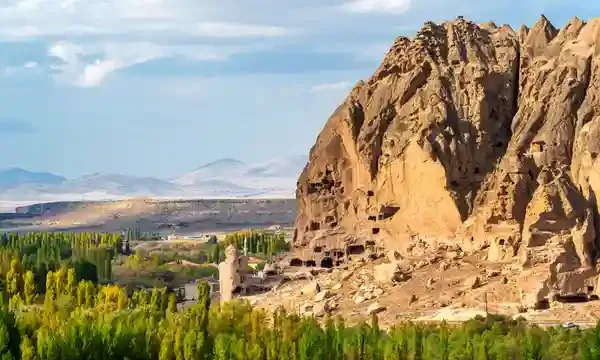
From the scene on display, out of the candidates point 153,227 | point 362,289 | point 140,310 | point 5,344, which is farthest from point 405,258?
point 153,227

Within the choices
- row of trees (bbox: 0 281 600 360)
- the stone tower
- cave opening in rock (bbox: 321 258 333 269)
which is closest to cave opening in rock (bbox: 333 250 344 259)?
cave opening in rock (bbox: 321 258 333 269)

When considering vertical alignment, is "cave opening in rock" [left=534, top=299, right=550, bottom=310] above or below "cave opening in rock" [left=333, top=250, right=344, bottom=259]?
below

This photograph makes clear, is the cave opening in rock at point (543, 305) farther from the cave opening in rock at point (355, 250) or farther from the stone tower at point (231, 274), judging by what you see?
the stone tower at point (231, 274)

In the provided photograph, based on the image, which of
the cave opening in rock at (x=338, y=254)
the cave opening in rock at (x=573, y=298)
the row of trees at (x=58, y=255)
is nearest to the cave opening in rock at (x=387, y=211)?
the cave opening in rock at (x=338, y=254)

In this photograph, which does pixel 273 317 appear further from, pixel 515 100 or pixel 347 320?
pixel 515 100

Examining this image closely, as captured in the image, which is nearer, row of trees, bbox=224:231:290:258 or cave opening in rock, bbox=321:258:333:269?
cave opening in rock, bbox=321:258:333:269

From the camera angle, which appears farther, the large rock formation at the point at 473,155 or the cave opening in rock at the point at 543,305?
the large rock formation at the point at 473,155

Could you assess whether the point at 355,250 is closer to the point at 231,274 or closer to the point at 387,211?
the point at 387,211

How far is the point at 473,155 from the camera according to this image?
185 feet

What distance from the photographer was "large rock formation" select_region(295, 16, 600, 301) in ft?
167

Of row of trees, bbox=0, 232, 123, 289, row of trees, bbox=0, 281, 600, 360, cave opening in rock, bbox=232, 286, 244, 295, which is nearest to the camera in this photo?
row of trees, bbox=0, 281, 600, 360

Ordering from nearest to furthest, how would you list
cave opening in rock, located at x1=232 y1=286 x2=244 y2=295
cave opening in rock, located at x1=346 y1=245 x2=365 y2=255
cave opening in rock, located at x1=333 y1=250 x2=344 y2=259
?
cave opening in rock, located at x1=346 y1=245 x2=365 y2=255, cave opening in rock, located at x1=333 y1=250 x2=344 y2=259, cave opening in rock, located at x1=232 y1=286 x2=244 y2=295

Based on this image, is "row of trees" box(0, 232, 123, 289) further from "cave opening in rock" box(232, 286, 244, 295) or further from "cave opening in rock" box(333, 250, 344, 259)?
"cave opening in rock" box(333, 250, 344, 259)

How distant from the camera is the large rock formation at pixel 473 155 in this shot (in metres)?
50.9
